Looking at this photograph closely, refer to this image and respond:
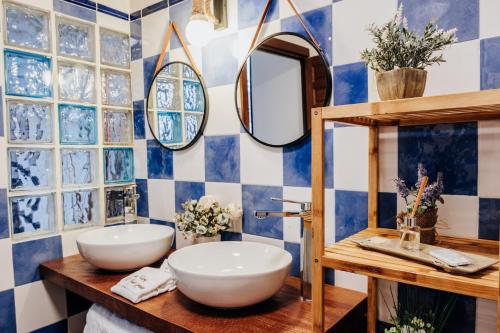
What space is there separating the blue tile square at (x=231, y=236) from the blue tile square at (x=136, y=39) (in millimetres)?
1077

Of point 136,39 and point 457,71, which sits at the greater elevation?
point 136,39

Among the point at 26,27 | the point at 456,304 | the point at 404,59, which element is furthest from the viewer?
the point at 26,27

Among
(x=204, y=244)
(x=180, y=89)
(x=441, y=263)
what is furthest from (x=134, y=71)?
(x=441, y=263)

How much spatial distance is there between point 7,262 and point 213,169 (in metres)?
0.96

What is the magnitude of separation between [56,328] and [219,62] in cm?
146

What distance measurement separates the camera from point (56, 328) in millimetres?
1708

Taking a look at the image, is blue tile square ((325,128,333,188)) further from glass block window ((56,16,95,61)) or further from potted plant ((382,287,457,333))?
glass block window ((56,16,95,61))

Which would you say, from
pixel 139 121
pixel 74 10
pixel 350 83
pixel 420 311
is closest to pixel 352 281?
pixel 420 311

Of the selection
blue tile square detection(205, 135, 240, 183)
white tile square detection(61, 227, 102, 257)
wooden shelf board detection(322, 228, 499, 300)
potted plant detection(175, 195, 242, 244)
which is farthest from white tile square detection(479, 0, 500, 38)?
white tile square detection(61, 227, 102, 257)

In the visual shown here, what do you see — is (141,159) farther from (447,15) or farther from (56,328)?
(447,15)

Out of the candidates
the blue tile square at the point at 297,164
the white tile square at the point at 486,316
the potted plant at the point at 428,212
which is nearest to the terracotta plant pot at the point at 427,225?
the potted plant at the point at 428,212

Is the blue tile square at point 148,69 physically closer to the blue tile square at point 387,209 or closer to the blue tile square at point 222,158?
the blue tile square at point 222,158

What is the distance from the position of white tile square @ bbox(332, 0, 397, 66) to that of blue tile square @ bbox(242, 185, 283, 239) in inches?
22.0

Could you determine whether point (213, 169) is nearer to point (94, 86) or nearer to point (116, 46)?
point (94, 86)
